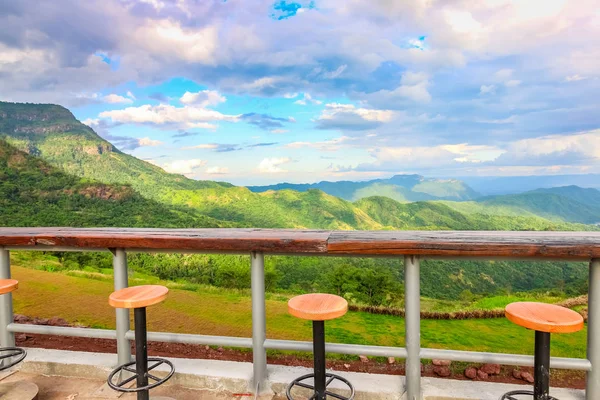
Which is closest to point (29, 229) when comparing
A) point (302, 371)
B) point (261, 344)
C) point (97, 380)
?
point (97, 380)

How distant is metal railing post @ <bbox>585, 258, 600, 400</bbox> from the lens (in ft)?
5.98

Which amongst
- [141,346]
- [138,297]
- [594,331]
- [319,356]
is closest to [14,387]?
[141,346]

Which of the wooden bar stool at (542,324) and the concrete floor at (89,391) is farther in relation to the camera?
the concrete floor at (89,391)

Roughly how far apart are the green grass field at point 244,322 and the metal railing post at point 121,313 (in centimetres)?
89

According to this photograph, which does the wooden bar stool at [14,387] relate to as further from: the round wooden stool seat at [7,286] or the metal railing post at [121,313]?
the metal railing post at [121,313]

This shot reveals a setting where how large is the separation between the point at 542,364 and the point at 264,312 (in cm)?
144

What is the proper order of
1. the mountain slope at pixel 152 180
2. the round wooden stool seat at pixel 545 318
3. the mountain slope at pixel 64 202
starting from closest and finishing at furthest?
the round wooden stool seat at pixel 545 318, the mountain slope at pixel 64 202, the mountain slope at pixel 152 180

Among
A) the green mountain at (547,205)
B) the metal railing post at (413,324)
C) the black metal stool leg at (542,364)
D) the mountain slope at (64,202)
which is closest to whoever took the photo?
the black metal stool leg at (542,364)

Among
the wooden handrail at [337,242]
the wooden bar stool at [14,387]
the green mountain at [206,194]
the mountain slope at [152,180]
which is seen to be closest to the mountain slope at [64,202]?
the green mountain at [206,194]

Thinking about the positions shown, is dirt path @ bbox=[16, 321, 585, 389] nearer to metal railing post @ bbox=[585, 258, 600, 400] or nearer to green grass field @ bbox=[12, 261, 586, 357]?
green grass field @ bbox=[12, 261, 586, 357]

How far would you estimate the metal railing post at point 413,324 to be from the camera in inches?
77.9

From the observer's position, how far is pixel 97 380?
2396 millimetres

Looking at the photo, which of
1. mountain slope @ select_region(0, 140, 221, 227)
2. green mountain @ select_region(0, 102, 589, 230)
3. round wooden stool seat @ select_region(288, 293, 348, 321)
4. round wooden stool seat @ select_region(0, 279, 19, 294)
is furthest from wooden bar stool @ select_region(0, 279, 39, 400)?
green mountain @ select_region(0, 102, 589, 230)

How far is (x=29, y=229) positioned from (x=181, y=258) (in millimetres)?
12832
